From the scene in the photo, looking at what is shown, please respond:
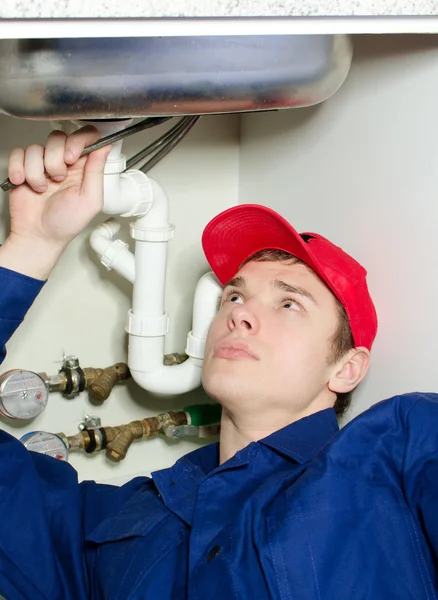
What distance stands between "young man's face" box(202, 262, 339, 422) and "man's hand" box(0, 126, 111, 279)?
0.24m

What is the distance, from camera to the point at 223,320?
1171mm

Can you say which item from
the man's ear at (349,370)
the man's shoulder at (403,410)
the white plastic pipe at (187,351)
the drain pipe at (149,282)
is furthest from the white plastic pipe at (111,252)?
the man's shoulder at (403,410)

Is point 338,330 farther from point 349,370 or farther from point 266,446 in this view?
point 266,446

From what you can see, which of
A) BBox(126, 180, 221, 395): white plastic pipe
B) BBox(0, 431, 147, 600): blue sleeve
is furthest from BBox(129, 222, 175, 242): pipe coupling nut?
BBox(0, 431, 147, 600): blue sleeve

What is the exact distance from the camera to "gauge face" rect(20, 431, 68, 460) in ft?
4.33

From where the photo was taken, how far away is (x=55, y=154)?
101cm

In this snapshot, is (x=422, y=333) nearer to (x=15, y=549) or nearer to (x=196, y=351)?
(x=196, y=351)

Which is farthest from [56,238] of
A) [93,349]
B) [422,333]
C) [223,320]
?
[422,333]

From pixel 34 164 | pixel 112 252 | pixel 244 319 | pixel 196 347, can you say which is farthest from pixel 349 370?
pixel 34 164

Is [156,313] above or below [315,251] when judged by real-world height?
below

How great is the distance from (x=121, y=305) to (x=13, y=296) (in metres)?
0.38

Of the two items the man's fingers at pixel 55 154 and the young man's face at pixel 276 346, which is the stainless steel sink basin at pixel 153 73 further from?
the young man's face at pixel 276 346

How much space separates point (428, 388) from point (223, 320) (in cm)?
29

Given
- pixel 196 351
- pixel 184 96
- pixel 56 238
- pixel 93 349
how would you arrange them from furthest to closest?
pixel 93 349 → pixel 196 351 → pixel 56 238 → pixel 184 96
